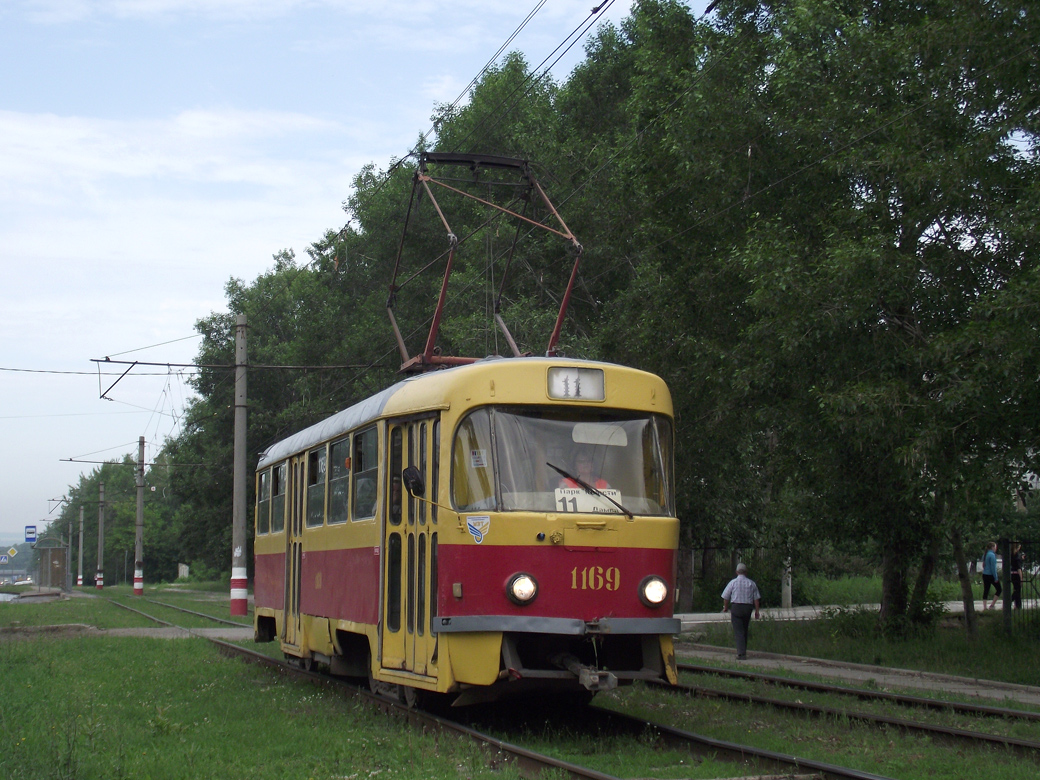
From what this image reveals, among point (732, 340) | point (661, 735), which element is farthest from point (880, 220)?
point (661, 735)

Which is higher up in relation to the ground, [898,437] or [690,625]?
[898,437]

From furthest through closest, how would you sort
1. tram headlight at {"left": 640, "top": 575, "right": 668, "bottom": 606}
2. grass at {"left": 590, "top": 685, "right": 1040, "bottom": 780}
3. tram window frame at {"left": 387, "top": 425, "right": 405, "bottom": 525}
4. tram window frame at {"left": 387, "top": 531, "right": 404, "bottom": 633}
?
tram window frame at {"left": 387, "top": 425, "right": 405, "bottom": 525} → tram window frame at {"left": 387, "top": 531, "right": 404, "bottom": 633} → tram headlight at {"left": 640, "top": 575, "right": 668, "bottom": 606} → grass at {"left": 590, "top": 685, "right": 1040, "bottom": 780}

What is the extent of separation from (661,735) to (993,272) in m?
8.41

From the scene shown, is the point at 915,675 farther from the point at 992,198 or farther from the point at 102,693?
the point at 102,693

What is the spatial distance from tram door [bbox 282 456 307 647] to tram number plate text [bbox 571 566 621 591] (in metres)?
5.83

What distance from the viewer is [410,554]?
33.0 feet

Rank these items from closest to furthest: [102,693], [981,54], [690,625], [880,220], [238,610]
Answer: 1. [102,693]
2. [981,54]
3. [880,220]
4. [690,625]
5. [238,610]

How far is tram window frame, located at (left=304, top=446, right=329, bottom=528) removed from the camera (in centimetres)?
1318

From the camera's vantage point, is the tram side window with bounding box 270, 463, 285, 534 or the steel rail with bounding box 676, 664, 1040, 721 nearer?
the steel rail with bounding box 676, 664, 1040, 721

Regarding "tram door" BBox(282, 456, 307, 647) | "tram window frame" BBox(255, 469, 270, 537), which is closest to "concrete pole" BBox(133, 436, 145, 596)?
"tram window frame" BBox(255, 469, 270, 537)

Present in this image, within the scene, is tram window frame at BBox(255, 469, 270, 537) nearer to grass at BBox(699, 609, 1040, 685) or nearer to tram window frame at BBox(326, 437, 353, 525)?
tram window frame at BBox(326, 437, 353, 525)

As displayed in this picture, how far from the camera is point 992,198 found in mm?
14211

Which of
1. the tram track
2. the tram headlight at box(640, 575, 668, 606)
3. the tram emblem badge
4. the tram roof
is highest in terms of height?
the tram roof

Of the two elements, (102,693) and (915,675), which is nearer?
(102,693)
